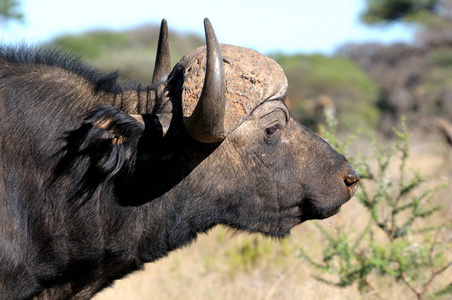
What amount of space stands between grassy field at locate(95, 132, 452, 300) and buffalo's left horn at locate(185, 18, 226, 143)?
269cm

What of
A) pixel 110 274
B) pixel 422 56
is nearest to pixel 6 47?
pixel 110 274

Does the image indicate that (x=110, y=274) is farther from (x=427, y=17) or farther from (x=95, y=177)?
(x=427, y=17)

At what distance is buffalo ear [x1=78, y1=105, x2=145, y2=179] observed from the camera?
374 cm

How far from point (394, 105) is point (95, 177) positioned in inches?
1070

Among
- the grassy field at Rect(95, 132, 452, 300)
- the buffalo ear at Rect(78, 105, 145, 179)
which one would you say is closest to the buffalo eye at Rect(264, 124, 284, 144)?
the buffalo ear at Rect(78, 105, 145, 179)

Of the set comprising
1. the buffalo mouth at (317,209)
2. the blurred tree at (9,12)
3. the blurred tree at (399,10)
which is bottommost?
the blurred tree at (399,10)

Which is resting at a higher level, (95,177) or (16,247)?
(95,177)

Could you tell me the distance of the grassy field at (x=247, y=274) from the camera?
675 centimetres

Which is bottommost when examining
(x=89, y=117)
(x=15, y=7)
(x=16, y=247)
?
(x=15, y=7)

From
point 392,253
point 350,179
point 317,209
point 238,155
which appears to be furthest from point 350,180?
point 392,253

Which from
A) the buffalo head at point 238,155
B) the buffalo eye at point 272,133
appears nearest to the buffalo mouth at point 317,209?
the buffalo head at point 238,155

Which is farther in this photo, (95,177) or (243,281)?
(243,281)

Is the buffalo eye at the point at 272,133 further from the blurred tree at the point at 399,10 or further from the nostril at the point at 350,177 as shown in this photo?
the blurred tree at the point at 399,10

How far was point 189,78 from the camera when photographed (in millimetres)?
3934
